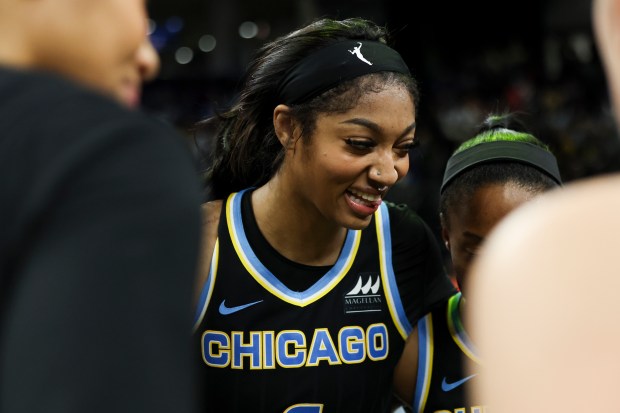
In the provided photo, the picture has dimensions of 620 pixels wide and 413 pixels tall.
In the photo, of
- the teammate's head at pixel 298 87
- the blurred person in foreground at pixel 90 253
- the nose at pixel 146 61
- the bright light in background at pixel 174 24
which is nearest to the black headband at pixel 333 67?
the teammate's head at pixel 298 87

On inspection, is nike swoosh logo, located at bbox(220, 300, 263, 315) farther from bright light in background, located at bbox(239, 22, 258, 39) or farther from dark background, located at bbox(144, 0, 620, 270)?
bright light in background, located at bbox(239, 22, 258, 39)

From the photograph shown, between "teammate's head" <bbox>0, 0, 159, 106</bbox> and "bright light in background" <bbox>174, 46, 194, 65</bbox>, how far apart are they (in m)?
24.6

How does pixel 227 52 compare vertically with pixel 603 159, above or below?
above

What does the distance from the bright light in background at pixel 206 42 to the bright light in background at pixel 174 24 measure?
5.26 ft

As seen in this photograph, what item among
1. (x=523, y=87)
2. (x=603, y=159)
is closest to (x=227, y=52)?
(x=523, y=87)

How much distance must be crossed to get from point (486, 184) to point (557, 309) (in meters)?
1.57

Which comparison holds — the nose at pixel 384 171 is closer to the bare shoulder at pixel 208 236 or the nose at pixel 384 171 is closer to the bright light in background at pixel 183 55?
the bare shoulder at pixel 208 236

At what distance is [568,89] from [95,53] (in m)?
13.6

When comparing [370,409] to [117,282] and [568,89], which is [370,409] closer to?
[117,282]

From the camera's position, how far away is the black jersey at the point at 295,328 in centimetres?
196

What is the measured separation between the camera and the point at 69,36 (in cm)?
73

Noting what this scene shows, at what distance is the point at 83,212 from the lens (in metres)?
0.62

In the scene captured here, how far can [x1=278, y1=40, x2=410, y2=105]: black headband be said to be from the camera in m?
2.06

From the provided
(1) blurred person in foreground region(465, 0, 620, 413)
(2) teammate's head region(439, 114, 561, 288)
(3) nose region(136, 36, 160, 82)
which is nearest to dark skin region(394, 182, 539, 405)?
(2) teammate's head region(439, 114, 561, 288)
